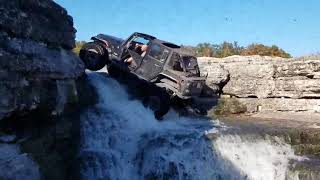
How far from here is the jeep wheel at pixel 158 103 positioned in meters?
13.5

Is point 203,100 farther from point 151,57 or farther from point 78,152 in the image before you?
point 78,152

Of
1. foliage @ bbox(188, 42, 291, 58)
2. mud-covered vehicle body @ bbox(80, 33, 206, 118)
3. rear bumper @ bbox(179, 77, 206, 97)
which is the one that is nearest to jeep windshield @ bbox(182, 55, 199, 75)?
mud-covered vehicle body @ bbox(80, 33, 206, 118)

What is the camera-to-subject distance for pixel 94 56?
13695 millimetres

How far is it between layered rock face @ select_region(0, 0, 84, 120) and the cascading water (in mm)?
1296

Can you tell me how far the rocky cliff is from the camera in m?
7.93

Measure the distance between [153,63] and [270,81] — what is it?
499 centimetres

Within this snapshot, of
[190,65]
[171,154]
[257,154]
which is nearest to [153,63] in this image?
[190,65]

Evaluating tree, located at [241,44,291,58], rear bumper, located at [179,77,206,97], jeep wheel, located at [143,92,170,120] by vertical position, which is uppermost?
tree, located at [241,44,291,58]

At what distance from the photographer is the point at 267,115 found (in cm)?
1552

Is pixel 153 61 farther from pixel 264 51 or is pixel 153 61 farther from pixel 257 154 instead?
pixel 264 51

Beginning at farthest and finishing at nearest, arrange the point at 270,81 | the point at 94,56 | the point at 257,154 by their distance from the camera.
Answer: the point at 270,81
the point at 94,56
the point at 257,154

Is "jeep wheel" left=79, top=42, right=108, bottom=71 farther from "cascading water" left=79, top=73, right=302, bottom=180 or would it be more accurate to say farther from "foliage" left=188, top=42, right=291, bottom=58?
"foliage" left=188, top=42, right=291, bottom=58

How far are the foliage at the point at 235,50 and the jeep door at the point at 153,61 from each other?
39.0 feet

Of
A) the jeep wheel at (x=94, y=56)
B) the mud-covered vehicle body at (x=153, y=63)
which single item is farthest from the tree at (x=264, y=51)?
the jeep wheel at (x=94, y=56)
